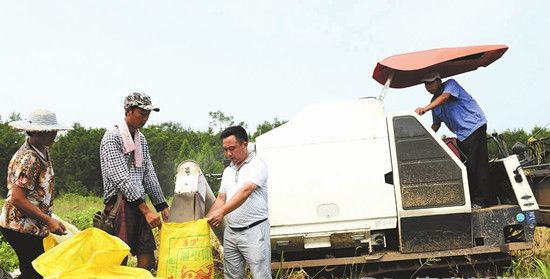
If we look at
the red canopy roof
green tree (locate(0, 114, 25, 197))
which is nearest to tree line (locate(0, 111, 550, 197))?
green tree (locate(0, 114, 25, 197))

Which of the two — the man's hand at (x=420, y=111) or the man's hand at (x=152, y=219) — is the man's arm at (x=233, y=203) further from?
the man's hand at (x=420, y=111)

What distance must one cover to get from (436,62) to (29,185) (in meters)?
3.73

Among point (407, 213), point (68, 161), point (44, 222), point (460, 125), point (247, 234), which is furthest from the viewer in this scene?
point (68, 161)

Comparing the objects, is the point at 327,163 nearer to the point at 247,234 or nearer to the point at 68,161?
the point at 247,234

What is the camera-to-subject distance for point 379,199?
5.36 m

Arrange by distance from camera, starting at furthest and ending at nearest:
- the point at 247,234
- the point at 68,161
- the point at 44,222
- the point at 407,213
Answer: the point at 68,161 < the point at 407,213 < the point at 247,234 < the point at 44,222

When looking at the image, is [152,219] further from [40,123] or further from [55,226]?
[40,123]

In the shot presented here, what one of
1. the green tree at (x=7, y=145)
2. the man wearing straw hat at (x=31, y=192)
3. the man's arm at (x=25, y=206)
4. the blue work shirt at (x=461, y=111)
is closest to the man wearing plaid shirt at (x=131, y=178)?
the man wearing straw hat at (x=31, y=192)

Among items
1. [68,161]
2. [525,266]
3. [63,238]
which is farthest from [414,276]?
[68,161]

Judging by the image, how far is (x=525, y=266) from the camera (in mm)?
5543

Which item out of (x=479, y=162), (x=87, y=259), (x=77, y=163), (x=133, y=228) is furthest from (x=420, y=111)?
(x=77, y=163)

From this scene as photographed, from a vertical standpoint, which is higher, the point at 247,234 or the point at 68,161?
the point at 68,161

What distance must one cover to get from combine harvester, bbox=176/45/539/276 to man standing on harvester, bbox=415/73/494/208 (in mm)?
238

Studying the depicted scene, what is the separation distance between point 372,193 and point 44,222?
2.80m
